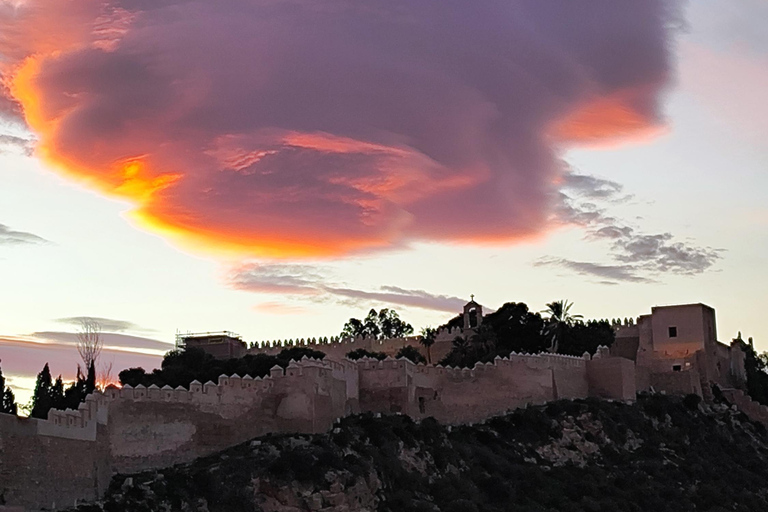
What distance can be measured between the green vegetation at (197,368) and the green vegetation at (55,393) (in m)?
2.66

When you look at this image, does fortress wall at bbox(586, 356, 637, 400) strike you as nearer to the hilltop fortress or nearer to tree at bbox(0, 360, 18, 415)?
the hilltop fortress

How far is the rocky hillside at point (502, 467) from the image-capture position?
35.7 m

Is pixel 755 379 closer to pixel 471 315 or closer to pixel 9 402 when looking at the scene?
pixel 471 315

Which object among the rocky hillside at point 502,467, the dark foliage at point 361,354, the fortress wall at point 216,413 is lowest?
the rocky hillside at point 502,467

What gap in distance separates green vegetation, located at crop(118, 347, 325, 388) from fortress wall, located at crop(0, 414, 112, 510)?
21260 mm

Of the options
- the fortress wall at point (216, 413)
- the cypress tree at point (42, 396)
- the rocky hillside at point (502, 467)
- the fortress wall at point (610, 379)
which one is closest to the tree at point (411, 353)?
the fortress wall at point (610, 379)

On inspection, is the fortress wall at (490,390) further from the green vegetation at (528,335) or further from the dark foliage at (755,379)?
the dark foliage at (755,379)

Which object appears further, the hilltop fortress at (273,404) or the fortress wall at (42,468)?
the hilltop fortress at (273,404)

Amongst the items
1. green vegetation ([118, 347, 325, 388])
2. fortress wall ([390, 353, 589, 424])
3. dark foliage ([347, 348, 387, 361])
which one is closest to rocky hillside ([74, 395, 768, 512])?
fortress wall ([390, 353, 589, 424])

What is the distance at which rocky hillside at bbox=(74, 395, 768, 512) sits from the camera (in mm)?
35719

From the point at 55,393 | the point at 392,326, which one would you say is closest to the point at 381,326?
the point at 392,326

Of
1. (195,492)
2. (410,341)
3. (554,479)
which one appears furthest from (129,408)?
(410,341)

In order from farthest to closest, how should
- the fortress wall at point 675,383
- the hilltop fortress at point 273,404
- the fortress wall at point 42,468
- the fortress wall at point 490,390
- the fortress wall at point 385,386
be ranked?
the fortress wall at point 675,383
the fortress wall at point 490,390
the fortress wall at point 385,386
the hilltop fortress at point 273,404
the fortress wall at point 42,468

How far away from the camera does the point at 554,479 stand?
46531 mm
